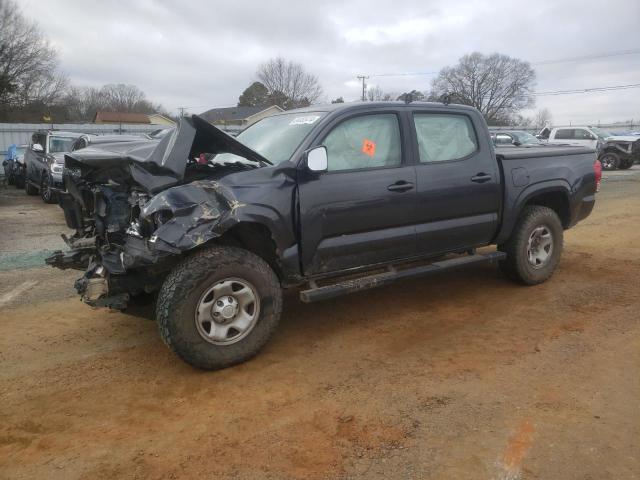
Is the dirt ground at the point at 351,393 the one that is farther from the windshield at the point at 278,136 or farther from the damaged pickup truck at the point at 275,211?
the windshield at the point at 278,136

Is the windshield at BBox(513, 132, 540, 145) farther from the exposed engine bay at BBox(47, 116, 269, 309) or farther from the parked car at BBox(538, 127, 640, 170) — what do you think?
the exposed engine bay at BBox(47, 116, 269, 309)

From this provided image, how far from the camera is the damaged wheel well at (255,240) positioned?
3754 mm

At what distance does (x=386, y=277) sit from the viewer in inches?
169

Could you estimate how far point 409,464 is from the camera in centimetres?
257

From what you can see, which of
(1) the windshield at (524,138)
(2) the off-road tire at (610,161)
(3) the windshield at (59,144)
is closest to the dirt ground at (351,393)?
(3) the windshield at (59,144)

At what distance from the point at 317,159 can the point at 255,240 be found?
2.58ft

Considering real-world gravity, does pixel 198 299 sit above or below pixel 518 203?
below

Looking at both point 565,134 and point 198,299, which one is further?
point 565,134

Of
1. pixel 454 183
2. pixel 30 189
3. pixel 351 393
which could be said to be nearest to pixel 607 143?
pixel 454 183

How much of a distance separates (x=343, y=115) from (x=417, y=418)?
2452 mm

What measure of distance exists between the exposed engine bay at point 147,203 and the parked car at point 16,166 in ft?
50.0

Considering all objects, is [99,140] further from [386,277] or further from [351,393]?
[351,393]

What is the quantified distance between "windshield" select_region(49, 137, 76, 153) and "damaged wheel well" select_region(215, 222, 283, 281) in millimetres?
11162

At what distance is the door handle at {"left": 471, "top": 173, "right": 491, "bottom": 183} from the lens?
4794 millimetres
